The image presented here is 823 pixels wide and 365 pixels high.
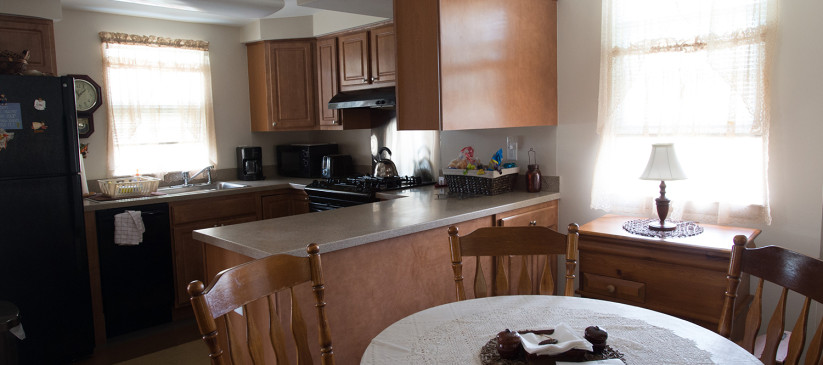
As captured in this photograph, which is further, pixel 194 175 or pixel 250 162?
pixel 250 162

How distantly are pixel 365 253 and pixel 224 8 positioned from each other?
182cm

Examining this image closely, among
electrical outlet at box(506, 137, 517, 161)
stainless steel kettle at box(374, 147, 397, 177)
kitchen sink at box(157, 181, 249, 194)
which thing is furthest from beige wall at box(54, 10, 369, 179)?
electrical outlet at box(506, 137, 517, 161)

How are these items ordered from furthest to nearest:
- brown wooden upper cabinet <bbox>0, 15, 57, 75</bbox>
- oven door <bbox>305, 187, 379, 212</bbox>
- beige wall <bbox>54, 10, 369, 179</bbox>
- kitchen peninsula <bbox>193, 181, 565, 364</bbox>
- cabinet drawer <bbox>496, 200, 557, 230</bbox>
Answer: beige wall <bbox>54, 10, 369, 179</bbox>
oven door <bbox>305, 187, 379, 212</bbox>
brown wooden upper cabinet <bbox>0, 15, 57, 75</bbox>
cabinet drawer <bbox>496, 200, 557, 230</bbox>
kitchen peninsula <bbox>193, 181, 565, 364</bbox>

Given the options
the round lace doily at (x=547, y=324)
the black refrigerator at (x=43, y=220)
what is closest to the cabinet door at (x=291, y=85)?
the black refrigerator at (x=43, y=220)

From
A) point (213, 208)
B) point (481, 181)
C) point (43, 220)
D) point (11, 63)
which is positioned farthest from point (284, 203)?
point (11, 63)

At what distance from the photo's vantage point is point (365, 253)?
2205 millimetres

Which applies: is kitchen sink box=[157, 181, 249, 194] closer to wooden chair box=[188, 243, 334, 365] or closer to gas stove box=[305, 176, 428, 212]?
gas stove box=[305, 176, 428, 212]

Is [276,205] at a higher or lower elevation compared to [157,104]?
lower

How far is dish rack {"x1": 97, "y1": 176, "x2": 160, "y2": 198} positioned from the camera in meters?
3.72

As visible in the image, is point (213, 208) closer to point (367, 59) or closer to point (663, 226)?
point (367, 59)

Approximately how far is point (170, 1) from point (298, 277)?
2.15 metres

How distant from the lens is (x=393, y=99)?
3.74m

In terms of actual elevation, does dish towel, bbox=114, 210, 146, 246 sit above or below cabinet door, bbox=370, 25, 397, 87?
below

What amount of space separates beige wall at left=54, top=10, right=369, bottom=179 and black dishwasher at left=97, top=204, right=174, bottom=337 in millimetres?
762
